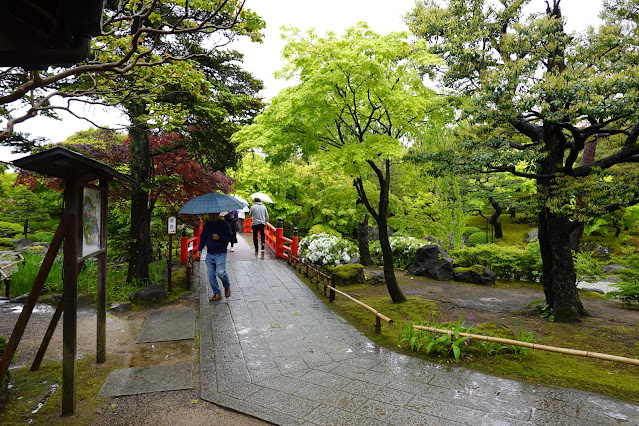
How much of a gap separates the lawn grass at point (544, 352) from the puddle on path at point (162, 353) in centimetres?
296

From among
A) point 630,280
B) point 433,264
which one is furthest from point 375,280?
point 630,280

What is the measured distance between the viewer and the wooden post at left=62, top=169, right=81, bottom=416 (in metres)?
3.68

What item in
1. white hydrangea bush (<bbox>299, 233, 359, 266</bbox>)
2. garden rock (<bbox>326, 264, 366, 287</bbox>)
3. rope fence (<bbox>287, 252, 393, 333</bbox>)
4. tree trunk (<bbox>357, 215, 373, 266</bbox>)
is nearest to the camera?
rope fence (<bbox>287, 252, 393, 333</bbox>)

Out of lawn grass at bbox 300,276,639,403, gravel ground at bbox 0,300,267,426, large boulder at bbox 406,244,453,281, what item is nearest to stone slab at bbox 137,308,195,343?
gravel ground at bbox 0,300,267,426

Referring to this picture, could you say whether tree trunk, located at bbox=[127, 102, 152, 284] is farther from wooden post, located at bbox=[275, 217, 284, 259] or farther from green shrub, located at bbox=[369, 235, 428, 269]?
green shrub, located at bbox=[369, 235, 428, 269]

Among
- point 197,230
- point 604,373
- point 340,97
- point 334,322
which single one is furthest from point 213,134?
point 604,373

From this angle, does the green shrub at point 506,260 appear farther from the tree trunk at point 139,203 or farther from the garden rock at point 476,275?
the tree trunk at point 139,203

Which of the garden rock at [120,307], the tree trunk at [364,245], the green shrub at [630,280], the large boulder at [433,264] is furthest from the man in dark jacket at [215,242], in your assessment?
the green shrub at [630,280]

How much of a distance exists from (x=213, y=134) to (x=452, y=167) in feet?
19.5

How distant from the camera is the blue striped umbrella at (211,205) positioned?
7934 mm

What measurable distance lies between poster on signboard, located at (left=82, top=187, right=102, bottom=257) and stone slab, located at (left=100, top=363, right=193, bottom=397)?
1607mm

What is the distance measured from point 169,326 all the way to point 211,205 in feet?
9.02

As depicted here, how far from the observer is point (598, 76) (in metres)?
5.90

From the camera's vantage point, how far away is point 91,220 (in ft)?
14.7
